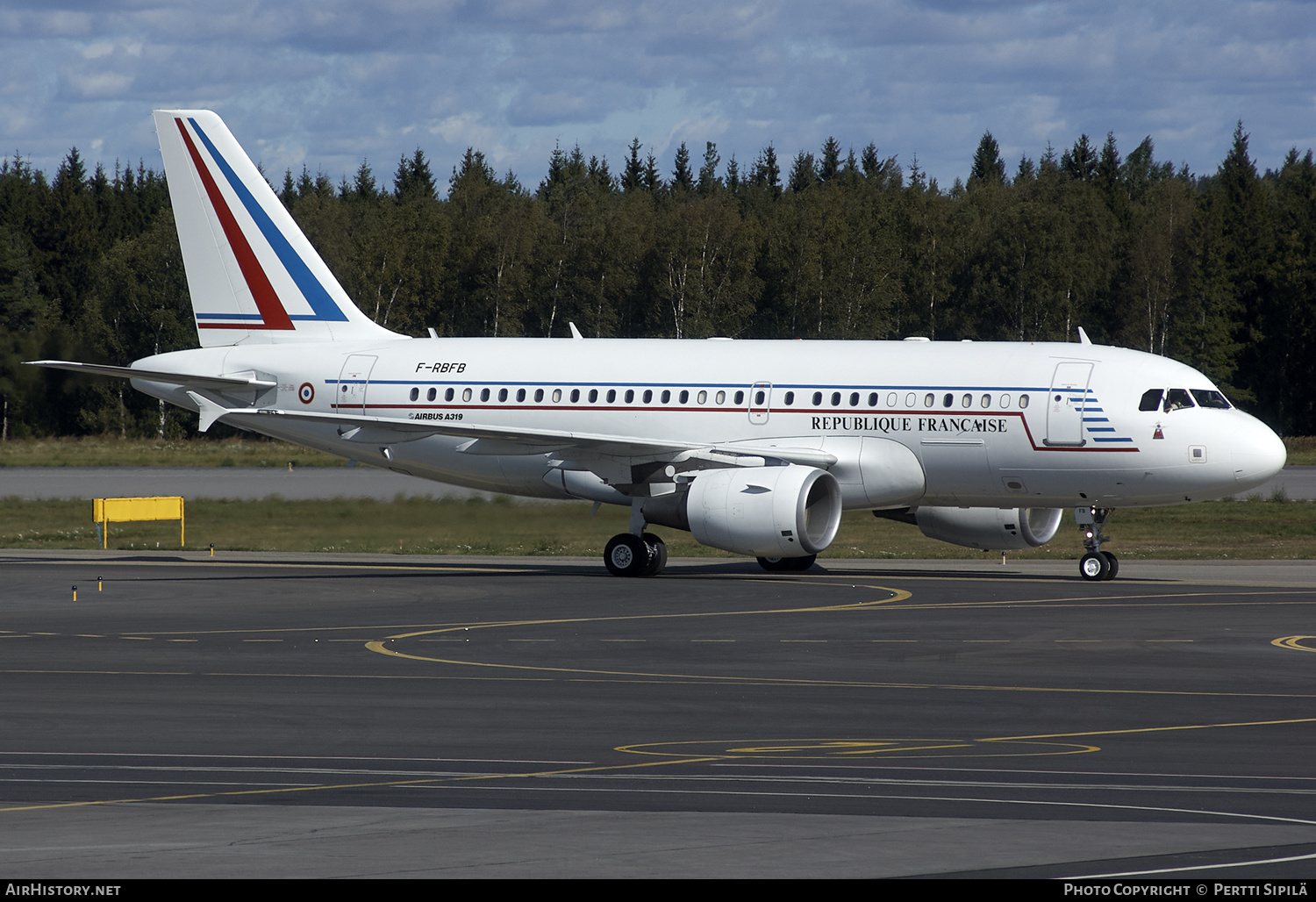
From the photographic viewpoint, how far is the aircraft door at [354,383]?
3559 centimetres

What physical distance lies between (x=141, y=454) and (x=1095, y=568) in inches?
2338

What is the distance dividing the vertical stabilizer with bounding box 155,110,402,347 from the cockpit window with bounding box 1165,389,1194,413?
16.6 m

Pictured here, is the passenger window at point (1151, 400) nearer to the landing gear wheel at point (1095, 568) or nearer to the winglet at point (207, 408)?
the landing gear wheel at point (1095, 568)

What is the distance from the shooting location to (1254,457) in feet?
100

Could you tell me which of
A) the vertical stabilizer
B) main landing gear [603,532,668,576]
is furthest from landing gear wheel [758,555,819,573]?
the vertical stabilizer

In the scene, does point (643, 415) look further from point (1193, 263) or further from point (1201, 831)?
point (1193, 263)

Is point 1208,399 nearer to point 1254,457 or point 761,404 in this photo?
point 1254,457

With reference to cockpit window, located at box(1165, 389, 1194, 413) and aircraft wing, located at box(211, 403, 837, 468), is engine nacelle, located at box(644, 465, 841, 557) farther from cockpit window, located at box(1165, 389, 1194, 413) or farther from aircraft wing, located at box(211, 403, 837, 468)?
cockpit window, located at box(1165, 389, 1194, 413)

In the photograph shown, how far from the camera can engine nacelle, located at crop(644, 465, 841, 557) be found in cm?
3023

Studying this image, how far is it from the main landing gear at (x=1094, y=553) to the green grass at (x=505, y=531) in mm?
6165

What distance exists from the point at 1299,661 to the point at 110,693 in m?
13.4

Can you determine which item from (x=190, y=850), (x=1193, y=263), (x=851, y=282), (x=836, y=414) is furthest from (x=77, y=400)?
(x=1193, y=263)

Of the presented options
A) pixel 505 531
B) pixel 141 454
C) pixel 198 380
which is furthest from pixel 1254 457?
pixel 141 454

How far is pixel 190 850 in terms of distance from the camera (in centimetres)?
988
